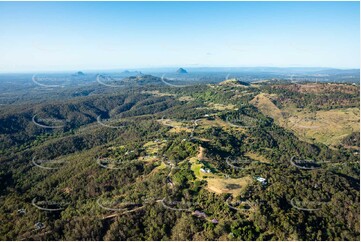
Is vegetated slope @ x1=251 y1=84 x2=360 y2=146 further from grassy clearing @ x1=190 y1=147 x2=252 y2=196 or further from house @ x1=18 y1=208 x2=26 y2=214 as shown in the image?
house @ x1=18 y1=208 x2=26 y2=214

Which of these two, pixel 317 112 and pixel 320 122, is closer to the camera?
pixel 320 122

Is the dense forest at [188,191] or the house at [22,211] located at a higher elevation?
the dense forest at [188,191]

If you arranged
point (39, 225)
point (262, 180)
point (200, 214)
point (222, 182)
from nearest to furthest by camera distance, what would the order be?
point (200, 214) < point (39, 225) < point (222, 182) < point (262, 180)

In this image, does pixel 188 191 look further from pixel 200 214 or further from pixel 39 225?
pixel 39 225

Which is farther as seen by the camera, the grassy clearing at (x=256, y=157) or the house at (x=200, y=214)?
the grassy clearing at (x=256, y=157)

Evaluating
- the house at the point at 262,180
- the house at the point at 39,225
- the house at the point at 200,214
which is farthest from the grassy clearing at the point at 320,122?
the house at the point at 39,225

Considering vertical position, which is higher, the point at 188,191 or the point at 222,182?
the point at 222,182

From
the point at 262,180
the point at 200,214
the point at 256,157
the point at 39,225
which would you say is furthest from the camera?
the point at 256,157

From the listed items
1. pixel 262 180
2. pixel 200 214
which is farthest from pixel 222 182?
pixel 200 214

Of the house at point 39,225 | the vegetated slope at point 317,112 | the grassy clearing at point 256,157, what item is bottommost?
the grassy clearing at point 256,157

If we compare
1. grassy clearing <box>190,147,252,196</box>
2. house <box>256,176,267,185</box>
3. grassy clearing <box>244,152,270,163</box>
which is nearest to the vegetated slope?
grassy clearing <box>244,152,270,163</box>

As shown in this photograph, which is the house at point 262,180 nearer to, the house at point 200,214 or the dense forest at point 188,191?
the dense forest at point 188,191
